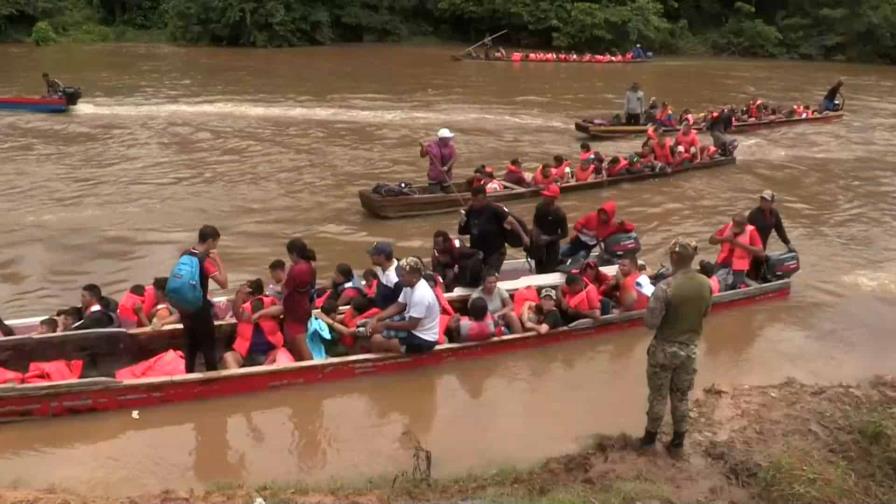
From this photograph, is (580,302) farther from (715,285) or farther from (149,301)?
(149,301)

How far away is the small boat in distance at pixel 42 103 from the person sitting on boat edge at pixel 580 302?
713 inches

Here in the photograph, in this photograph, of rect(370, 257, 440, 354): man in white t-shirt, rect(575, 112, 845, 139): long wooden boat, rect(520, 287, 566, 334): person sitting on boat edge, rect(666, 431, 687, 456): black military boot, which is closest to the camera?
rect(666, 431, 687, 456): black military boot

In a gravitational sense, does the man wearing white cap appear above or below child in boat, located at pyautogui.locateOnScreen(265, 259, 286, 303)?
above

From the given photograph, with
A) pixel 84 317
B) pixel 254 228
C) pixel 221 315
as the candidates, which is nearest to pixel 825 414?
pixel 221 315

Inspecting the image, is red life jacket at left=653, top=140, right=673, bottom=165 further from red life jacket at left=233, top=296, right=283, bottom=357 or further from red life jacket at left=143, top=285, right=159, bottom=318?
red life jacket at left=143, top=285, right=159, bottom=318

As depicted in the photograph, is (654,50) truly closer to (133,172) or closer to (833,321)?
(133,172)

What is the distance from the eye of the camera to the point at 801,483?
5.61 meters

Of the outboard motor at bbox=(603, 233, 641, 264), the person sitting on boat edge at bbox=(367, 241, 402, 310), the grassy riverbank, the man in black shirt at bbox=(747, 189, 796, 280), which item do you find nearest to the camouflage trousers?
→ the grassy riverbank

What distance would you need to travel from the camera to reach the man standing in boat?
66.1ft

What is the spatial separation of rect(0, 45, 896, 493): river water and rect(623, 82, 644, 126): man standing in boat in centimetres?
183

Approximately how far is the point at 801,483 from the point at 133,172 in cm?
1440

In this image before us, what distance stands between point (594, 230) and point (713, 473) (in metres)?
4.74

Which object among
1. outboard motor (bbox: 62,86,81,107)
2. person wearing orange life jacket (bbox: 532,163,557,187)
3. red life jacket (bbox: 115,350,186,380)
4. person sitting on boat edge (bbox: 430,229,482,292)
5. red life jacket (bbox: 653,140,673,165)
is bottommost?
red life jacket (bbox: 115,350,186,380)

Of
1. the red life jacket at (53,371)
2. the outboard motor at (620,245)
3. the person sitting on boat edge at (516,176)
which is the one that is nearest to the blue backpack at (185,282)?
the red life jacket at (53,371)
